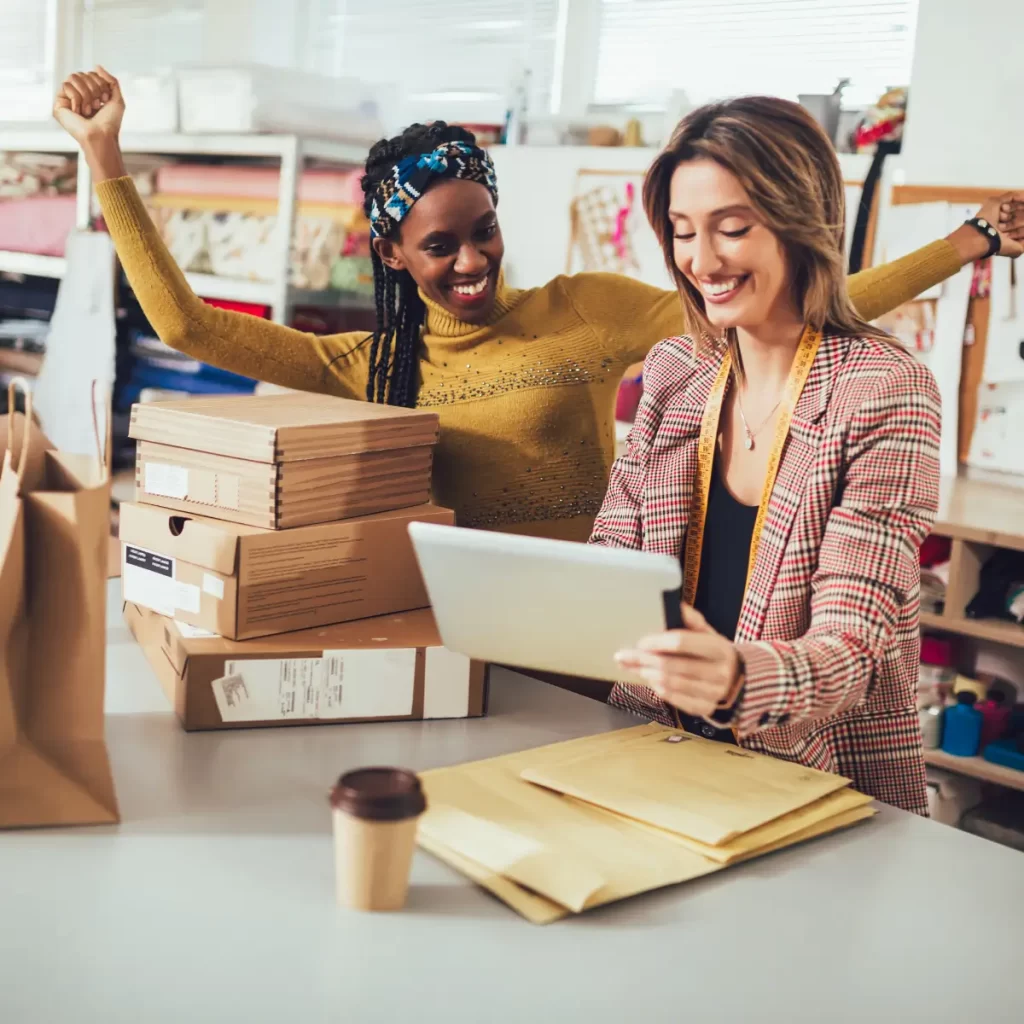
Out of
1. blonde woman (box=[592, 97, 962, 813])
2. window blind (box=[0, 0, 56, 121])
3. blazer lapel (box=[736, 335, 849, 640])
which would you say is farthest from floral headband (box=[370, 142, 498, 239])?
window blind (box=[0, 0, 56, 121])

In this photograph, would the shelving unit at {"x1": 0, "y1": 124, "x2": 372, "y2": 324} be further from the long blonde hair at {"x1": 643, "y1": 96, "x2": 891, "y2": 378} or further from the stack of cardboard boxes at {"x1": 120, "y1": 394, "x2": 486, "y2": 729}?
the long blonde hair at {"x1": 643, "y1": 96, "x2": 891, "y2": 378}

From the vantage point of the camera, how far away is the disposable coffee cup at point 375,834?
35.3 inches

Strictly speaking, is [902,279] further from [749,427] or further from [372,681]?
[372,681]

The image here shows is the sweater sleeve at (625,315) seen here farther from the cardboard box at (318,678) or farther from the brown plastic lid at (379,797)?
the brown plastic lid at (379,797)

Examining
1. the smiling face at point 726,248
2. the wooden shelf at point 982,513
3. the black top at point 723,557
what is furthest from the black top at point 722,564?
the wooden shelf at point 982,513

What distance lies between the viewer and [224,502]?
139 centimetres

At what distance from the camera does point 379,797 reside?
2.93ft

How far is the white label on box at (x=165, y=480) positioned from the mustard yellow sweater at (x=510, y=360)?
46 cm

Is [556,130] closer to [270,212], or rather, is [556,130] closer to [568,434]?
[270,212]

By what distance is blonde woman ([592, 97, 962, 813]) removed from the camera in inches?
49.4

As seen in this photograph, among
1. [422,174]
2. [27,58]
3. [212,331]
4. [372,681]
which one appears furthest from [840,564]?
[27,58]

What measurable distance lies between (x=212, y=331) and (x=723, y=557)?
2.94 ft

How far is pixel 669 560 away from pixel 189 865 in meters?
0.47

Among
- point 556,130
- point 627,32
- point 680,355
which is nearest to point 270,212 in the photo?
point 556,130
